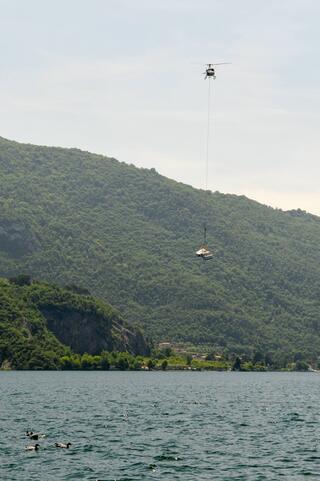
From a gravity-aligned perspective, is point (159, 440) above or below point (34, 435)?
below

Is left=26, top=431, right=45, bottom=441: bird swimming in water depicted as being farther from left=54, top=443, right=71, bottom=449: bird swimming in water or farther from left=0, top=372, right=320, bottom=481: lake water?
left=54, top=443, right=71, bottom=449: bird swimming in water

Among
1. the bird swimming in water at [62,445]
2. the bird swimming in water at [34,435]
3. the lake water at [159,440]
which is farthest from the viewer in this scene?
the bird swimming in water at [34,435]

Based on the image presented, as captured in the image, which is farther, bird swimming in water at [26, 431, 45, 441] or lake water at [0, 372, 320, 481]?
bird swimming in water at [26, 431, 45, 441]

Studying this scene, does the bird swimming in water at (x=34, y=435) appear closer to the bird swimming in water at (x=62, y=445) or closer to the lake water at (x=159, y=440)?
the lake water at (x=159, y=440)

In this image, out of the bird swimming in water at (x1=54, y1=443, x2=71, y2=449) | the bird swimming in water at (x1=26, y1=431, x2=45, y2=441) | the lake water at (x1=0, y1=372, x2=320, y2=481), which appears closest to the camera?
the lake water at (x1=0, y1=372, x2=320, y2=481)

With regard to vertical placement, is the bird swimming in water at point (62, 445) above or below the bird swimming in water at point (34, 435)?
below

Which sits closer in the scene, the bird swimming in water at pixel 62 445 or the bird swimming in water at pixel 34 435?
the bird swimming in water at pixel 62 445

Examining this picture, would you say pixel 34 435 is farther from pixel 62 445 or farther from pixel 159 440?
pixel 159 440

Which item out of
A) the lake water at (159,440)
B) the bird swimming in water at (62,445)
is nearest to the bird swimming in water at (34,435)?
the lake water at (159,440)

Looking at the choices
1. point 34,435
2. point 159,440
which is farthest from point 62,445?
point 159,440

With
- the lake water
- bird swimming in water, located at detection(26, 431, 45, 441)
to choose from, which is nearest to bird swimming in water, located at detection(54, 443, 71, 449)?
the lake water

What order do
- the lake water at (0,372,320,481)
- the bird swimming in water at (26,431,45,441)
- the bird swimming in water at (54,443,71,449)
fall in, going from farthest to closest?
the bird swimming in water at (26,431,45,441) → the bird swimming in water at (54,443,71,449) → the lake water at (0,372,320,481)

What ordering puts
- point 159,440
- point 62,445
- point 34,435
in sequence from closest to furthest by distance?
point 62,445 → point 34,435 → point 159,440

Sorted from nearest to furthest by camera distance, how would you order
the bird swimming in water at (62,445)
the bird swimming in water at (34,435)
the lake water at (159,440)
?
the lake water at (159,440) < the bird swimming in water at (62,445) < the bird swimming in water at (34,435)
